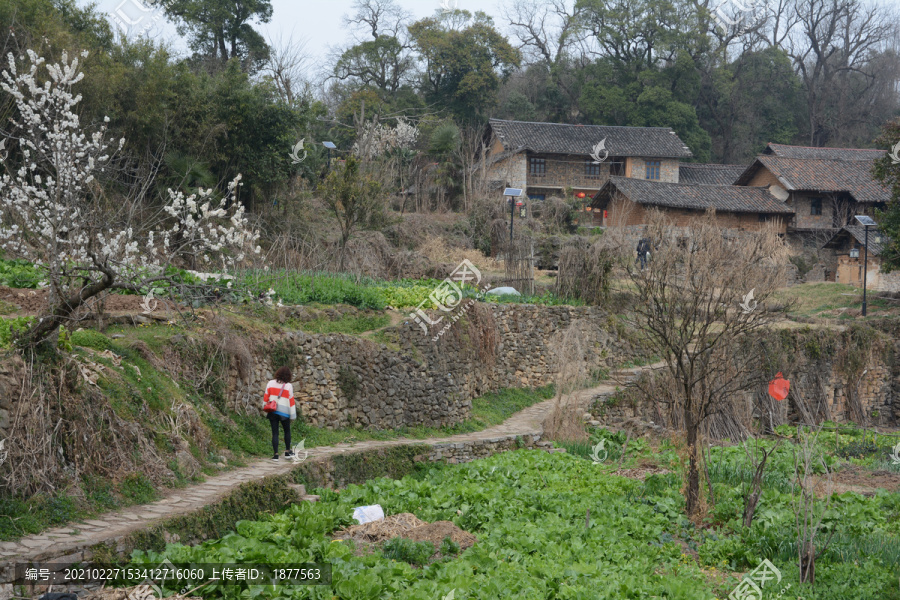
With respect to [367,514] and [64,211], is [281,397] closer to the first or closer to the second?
[367,514]

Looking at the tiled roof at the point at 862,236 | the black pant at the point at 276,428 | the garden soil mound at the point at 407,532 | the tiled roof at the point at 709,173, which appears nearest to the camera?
the garden soil mound at the point at 407,532

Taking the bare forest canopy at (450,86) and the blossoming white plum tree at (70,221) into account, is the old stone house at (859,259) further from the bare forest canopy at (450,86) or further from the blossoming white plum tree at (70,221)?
the blossoming white plum tree at (70,221)

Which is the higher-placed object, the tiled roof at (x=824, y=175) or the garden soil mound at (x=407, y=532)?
the tiled roof at (x=824, y=175)

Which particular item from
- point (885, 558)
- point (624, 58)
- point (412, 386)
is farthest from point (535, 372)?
point (624, 58)

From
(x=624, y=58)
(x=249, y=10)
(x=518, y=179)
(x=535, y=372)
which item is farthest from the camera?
(x=624, y=58)

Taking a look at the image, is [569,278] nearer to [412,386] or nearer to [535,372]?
[535,372]

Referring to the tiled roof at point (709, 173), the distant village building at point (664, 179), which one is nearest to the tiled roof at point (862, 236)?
the distant village building at point (664, 179)

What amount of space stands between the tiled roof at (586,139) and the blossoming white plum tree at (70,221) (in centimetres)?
2154

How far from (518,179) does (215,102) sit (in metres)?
20.4

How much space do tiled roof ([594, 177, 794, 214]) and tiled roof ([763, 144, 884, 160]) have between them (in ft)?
16.5

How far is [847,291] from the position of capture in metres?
31.2

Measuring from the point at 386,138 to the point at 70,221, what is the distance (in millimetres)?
23679

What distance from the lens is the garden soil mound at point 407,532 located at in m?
8.60

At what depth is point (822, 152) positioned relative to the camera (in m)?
44.2
